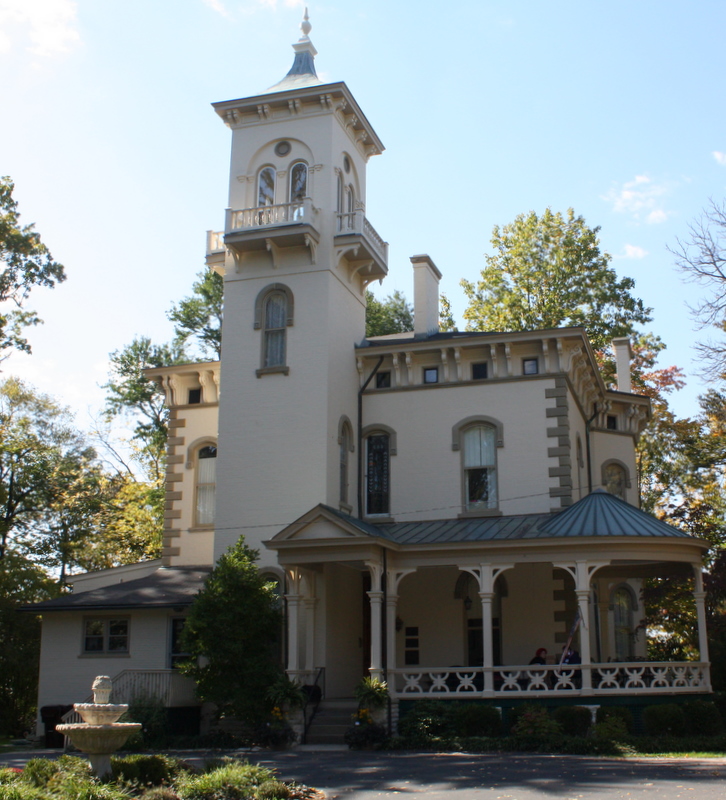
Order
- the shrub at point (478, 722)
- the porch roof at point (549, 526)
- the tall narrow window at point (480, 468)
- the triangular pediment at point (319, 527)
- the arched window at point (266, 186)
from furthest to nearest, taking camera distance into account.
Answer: the arched window at point (266, 186) → the tall narrow window at point (480, 468) → the triangular pediment at point (319, 527) → the porch roof at point (549, 526) → the shrub at point (478, 722)

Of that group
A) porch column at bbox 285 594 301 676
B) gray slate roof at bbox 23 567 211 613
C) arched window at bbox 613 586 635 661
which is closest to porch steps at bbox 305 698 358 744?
porch column at bbox 285 594 301 676

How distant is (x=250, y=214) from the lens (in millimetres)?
25797

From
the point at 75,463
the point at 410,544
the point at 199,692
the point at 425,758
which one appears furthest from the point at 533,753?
the point at 75,463

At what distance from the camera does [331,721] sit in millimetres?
20969

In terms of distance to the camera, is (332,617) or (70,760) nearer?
(70,760)

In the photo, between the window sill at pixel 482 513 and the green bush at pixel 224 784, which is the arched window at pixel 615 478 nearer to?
the window sill at pixel 482 513

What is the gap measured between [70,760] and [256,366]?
12.6 m

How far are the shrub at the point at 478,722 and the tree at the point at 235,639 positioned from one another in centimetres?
406

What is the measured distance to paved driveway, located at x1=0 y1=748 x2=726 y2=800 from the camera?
41.4 feet

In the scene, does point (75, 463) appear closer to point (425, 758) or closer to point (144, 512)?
point (144, 512)

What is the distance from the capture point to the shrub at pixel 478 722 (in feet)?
63.8

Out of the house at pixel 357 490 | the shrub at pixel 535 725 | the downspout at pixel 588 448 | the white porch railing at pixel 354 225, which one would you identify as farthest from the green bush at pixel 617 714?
the white porch railing at pixel 354 225

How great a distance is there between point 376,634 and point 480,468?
18.9 feet

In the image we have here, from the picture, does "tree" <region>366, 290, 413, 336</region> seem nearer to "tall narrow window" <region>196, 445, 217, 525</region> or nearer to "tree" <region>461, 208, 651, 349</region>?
"tree" <region>461, 208, 651, 349</region>
